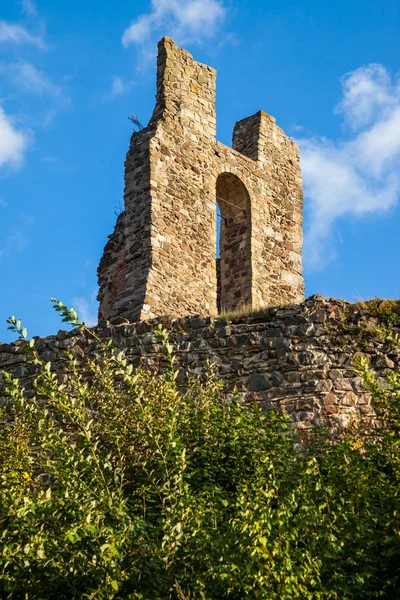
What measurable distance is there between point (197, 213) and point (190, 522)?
25.7 ft

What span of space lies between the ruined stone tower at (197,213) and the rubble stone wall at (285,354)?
119cm

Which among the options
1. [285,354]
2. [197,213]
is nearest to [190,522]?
[285,354]

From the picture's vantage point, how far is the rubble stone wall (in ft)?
32.9

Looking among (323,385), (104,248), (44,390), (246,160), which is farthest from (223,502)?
(246,160)

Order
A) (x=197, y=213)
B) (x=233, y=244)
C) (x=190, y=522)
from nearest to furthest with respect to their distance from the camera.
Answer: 1. (x=190, y=522)
2. (x=197, y=213)
3. (x=233, y=244)

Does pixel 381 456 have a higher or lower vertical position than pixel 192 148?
lower

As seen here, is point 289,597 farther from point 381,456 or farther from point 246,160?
point 246,160

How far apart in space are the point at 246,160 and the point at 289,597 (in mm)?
10162

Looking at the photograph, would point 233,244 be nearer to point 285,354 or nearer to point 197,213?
point 197,213

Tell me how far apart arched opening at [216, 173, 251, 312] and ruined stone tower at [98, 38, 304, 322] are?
0.06ft

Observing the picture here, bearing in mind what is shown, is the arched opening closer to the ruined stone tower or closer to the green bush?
the ruined stone tower

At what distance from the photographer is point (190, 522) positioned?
6.21 m

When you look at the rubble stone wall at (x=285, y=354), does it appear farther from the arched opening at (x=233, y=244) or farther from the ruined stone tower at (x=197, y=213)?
the arched opening at (x=233, y=244)

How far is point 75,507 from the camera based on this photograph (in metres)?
6.46
